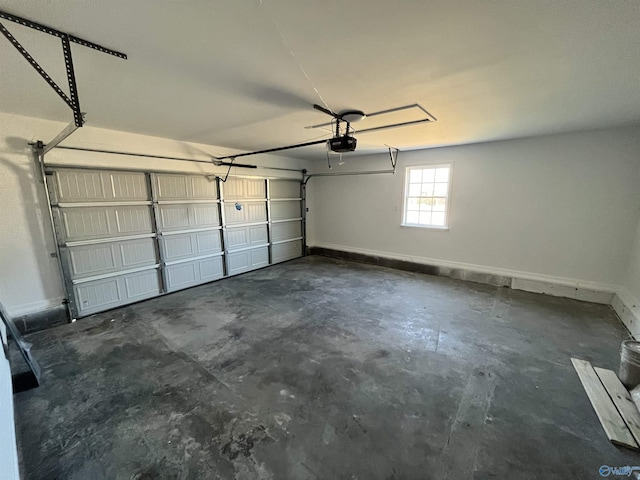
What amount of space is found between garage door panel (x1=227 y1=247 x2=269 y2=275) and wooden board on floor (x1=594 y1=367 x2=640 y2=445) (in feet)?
17.9

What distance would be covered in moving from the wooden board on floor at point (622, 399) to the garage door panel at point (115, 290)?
18.4 ft

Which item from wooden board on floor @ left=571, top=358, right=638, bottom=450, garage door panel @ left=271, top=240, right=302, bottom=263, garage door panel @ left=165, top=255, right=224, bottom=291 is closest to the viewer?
wooden board on floor @ left=571, top=358, right=638, bottom=450

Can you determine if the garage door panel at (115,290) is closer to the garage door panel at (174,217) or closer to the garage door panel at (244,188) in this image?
the garage door panel at (174,217)

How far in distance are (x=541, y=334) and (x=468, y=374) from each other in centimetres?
143

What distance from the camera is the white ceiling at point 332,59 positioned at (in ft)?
4.26

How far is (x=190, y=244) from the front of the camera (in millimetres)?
4738

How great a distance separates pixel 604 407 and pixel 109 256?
5745 millimetres

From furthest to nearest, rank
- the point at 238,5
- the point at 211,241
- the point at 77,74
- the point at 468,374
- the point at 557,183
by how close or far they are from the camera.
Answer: the point at 211,241 < the point at 557,183 < the point at 468,374 < the point at 77,74 < the point at 238,5

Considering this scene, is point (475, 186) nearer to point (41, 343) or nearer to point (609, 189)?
point (609, 189)

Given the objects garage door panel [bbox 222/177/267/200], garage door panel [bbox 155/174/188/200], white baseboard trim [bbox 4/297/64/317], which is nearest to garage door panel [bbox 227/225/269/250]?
garage door panel [bbox 222/177/267/200]

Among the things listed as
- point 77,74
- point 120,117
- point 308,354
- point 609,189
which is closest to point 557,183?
point 609,189

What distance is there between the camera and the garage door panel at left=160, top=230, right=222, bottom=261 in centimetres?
446

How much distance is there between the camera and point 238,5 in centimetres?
126

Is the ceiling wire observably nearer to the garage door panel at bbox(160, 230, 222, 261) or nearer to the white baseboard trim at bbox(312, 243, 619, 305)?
the garage door panel at bbox(160, 230, 222, 261)
